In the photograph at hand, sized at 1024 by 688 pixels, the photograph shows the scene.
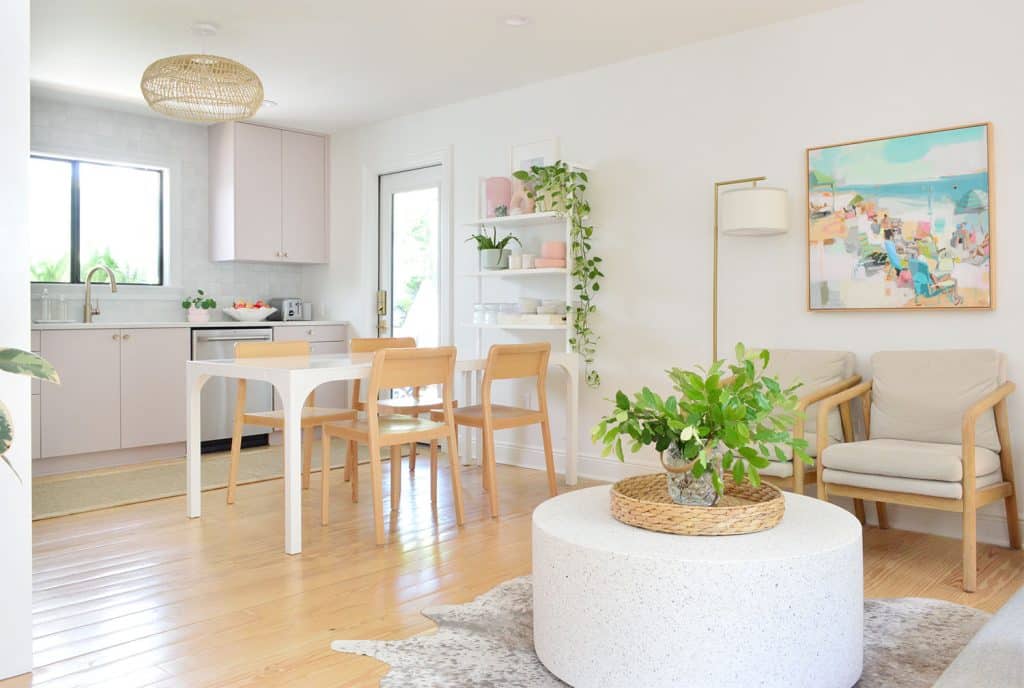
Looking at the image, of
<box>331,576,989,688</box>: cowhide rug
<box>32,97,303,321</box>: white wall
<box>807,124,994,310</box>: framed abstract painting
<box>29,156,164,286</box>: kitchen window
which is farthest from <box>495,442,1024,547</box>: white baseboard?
<box>29,156,164,286</box>: kitchen window

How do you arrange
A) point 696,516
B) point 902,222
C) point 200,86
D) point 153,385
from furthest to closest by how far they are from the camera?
point 153,385
point 200,86
point 902,222
point 696,516

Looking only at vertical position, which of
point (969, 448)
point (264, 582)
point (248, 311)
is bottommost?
point (264, 582)

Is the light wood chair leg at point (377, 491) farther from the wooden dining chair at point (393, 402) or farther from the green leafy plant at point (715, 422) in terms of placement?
the green leafy plant at point (715, 422)

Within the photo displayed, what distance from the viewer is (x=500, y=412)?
13.8ft

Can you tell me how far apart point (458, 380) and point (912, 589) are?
334 cm

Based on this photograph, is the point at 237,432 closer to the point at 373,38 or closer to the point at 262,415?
the point at 262,415

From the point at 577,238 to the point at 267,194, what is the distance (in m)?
2.69

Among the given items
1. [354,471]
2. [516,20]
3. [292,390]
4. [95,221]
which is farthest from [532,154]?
[95,221]

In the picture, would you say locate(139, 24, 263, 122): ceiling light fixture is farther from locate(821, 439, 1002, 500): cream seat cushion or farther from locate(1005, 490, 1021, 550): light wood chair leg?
locate(1005, 490, 1021, 550): light wood chair leg

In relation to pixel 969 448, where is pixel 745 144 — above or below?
above

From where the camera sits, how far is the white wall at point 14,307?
213 centimetres

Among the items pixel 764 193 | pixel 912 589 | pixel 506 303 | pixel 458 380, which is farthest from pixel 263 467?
pixel 912 589

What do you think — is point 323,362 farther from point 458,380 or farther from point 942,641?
point 942,641

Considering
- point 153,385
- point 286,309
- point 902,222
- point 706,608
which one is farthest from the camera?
point 286,309
